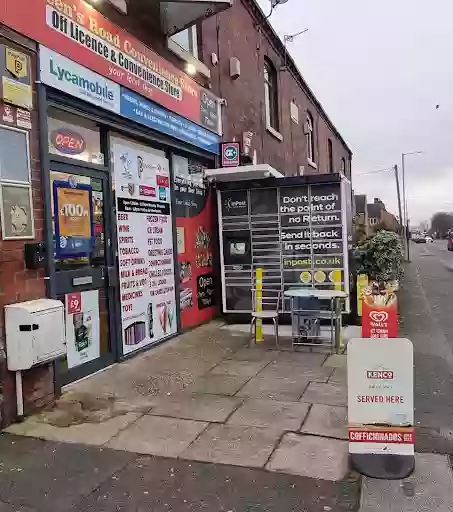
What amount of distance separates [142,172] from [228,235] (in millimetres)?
2382

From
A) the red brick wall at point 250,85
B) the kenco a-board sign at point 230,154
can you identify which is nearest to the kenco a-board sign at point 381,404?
the kenco a-board sign at point 230,154

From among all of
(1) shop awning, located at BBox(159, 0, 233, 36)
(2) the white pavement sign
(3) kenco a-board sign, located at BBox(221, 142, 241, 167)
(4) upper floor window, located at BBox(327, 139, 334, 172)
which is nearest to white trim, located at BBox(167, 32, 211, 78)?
(1) shop awning, located at BBox(159, 0, 233, 36)

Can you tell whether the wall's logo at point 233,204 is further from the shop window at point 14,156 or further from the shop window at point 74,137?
the shop window at point 14,156

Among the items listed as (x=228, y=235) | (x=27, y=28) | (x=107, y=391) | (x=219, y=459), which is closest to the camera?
(x=219, y=459)

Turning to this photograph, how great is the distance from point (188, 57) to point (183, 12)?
95 cm

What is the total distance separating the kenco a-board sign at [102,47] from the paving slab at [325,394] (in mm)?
4366

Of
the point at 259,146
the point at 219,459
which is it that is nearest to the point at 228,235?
the point at 259,146

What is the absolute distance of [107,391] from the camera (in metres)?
5.42

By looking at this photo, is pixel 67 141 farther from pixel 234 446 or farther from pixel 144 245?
pixel 234 446

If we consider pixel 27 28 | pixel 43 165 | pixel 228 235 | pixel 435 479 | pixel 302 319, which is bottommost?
pixel 435 479

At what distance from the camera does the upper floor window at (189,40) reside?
28.9 feet

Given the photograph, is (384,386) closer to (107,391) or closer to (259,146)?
(107,391)

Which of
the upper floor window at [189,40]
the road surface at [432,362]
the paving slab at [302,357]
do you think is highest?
the upper floor window at [189,40]

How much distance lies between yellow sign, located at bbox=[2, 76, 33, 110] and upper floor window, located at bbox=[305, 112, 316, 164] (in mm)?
14736
